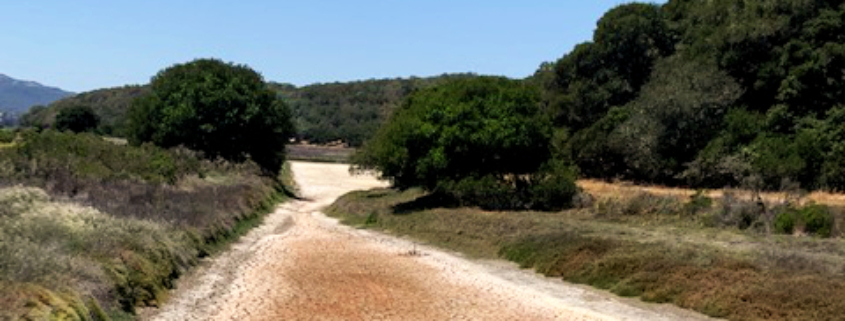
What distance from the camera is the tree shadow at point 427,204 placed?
1709 inches

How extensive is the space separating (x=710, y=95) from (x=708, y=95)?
0.16 meters

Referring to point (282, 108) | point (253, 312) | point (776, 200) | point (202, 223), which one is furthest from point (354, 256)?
point (282, 108)

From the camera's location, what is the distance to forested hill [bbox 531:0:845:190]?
153 feet

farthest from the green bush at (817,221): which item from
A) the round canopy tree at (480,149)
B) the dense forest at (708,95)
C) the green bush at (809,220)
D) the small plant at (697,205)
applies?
the round canopy tree at (480,149)

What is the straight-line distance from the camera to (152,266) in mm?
20234

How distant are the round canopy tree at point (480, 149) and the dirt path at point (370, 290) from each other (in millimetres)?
8465

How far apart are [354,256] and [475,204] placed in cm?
1259

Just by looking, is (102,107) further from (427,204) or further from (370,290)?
(370,290)

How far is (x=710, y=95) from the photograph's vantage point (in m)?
→ 52.5

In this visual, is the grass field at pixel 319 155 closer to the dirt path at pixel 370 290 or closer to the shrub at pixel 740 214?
the dirt path at pixel 370 290

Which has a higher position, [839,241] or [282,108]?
[282,108]

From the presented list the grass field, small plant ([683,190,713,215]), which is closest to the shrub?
small plant ([683,190,713,215])

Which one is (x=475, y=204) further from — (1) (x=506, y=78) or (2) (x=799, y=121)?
(2) (x=799, y=121)

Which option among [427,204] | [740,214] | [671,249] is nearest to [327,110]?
[427,204]
